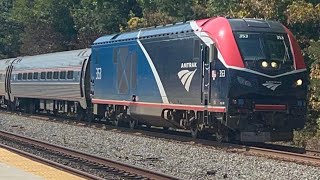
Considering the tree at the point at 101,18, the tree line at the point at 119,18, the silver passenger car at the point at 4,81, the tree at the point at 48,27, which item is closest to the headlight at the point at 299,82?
the tree line at the point at 119,18

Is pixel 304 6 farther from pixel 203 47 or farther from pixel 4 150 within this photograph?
pixel 4 150

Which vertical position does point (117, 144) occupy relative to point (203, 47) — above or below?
below

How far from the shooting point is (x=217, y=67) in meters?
16.7

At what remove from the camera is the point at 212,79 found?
1684 cm

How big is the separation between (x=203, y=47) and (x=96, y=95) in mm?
8768

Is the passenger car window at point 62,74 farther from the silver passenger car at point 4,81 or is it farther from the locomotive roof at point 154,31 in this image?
the silver passenger car at point 4,81

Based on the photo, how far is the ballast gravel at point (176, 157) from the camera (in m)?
12.6

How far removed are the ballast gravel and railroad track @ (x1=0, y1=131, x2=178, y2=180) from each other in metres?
0.65

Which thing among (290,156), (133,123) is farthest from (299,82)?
Answer: (133,123)

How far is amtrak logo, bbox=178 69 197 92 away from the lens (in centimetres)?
1791

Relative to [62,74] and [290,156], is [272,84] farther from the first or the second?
[62,74]

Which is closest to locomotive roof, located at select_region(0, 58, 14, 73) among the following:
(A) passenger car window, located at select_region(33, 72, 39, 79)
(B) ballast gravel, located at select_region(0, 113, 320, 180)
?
(A) passenger car window, located at select_region(33, 72, 39, 79)

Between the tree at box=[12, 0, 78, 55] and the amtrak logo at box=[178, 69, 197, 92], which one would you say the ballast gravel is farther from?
the tree at box=[12, 0, 78, 55]

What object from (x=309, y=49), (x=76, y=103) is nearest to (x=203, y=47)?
(x=309, y=49)
